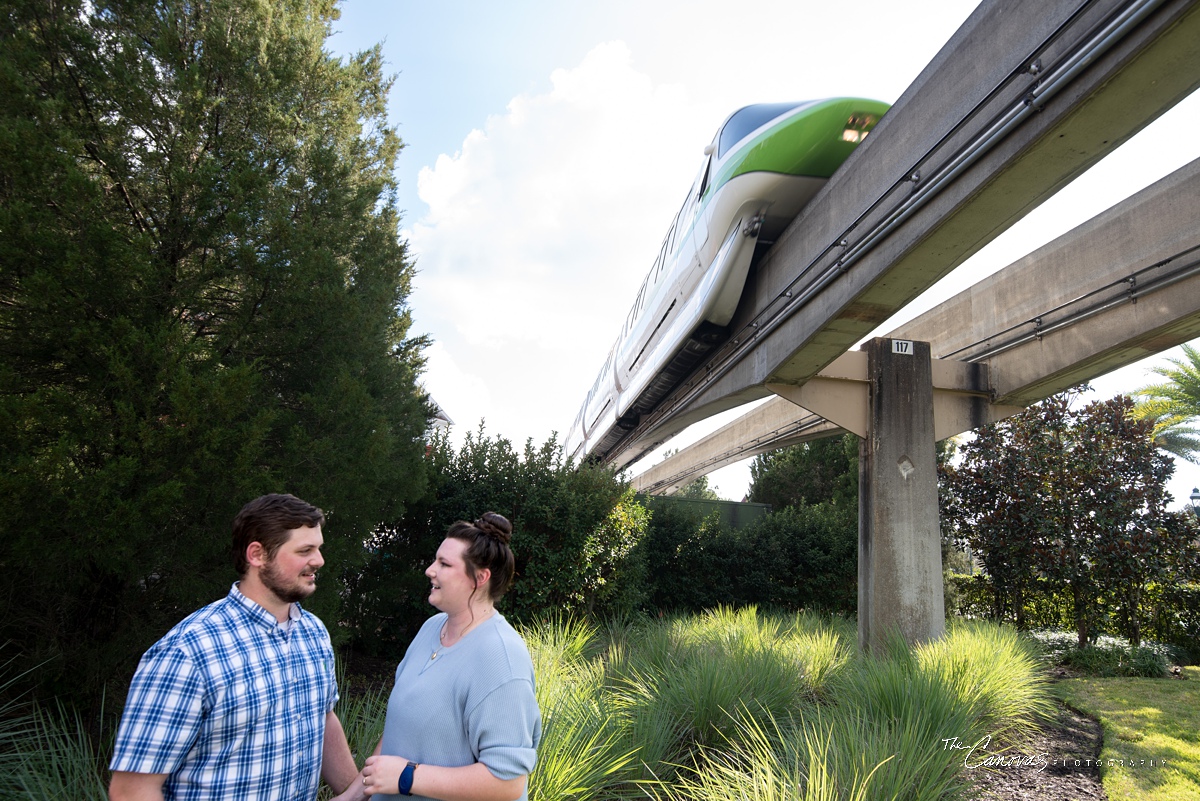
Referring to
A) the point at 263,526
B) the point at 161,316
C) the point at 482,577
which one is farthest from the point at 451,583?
the point at 161,316

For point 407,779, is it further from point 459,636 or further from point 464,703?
point 459,636

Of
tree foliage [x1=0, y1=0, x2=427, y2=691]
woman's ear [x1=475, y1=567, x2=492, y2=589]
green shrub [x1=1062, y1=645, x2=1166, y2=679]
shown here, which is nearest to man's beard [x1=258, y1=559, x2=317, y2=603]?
woman's ear [x1=475, y1=567, x2=492, y2=589]

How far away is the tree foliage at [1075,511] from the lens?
40.3 ft

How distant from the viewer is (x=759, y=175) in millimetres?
8844

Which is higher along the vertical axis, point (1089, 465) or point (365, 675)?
point (1089, 465)

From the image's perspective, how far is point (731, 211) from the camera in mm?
9383

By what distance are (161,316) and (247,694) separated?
12.8 feet

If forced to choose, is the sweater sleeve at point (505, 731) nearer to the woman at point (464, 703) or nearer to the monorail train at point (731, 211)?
the woman at point (464, 703)

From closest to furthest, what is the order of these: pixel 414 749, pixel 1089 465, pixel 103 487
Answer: pixel 414 749 → pixel 103 487 → pixel 1089 465

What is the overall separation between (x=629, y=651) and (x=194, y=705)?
6.11 m

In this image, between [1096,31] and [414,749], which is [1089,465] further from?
[414,749]

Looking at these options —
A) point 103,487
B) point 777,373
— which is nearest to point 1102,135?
point 777,373

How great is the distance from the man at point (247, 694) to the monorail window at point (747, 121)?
8.50m

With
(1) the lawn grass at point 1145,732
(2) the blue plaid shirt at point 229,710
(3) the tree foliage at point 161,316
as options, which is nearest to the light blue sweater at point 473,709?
(2) the blue plaid shirt at point 229,710
